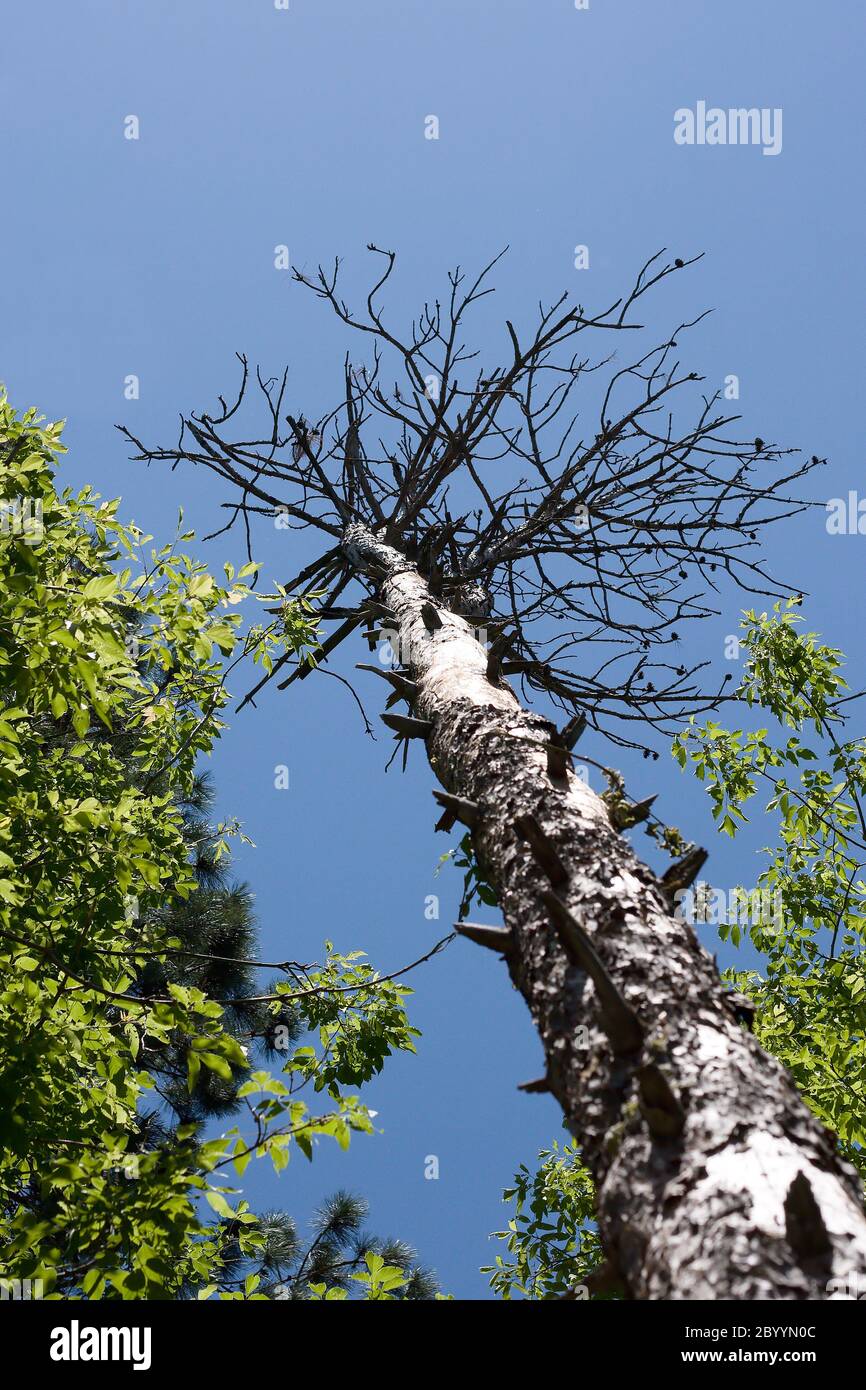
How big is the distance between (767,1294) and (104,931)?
3.01 m

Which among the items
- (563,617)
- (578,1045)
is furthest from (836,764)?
(578,1045)

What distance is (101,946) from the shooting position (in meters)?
3.52

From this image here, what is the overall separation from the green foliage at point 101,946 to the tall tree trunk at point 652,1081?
0.58 meters

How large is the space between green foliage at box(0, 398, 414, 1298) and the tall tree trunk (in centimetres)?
58

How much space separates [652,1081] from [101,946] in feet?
8.95

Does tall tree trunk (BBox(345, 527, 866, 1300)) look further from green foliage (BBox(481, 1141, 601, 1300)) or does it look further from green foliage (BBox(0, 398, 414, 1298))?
green foliage (BBox(481, 1141, 601, 1300))

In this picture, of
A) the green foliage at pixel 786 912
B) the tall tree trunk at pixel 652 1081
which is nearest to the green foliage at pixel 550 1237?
the green foliage at pixel 786 912

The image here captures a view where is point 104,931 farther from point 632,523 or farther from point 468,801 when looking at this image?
point 632,523

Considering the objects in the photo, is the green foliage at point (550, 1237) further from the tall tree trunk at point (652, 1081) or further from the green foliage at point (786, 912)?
the tall tree trunk at point (652, 1081)

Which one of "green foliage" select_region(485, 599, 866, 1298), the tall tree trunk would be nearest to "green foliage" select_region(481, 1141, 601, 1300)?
"green foliage" select_region(485, 599, 866, 1298)

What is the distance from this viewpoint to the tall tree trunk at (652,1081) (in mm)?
1272

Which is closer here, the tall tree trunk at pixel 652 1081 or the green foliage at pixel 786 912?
the tall tree trunk at pixel 652 1081

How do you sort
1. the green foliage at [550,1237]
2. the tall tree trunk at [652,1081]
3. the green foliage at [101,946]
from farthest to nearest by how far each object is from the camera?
the green foliage at [550,1237] → the green foliage at [101,946] → the tall tree trunk at [652,1081]

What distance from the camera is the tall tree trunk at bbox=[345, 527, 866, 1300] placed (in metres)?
1.27
